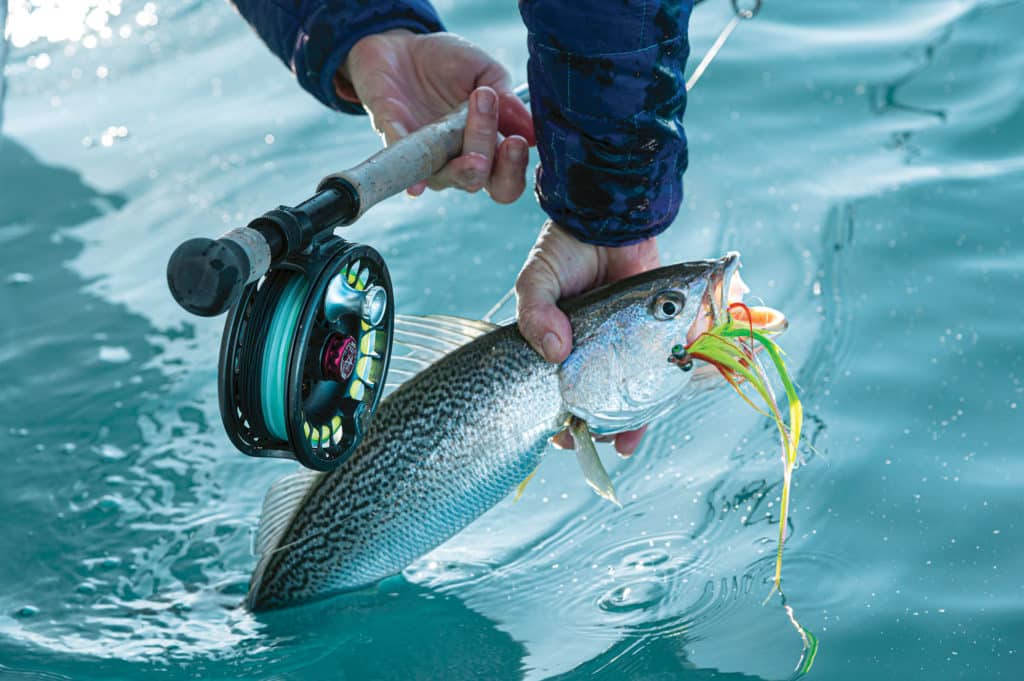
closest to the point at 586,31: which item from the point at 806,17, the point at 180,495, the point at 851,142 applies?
the point at 180,495

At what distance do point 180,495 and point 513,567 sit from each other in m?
1.20

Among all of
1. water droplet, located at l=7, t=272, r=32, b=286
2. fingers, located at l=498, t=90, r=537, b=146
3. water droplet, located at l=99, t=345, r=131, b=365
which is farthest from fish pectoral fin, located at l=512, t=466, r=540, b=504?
water droplet, located at l=7, t=272, r=32, b=286

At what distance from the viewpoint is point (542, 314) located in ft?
10.3

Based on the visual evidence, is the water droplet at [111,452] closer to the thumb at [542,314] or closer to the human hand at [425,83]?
the human hand at [425,83]

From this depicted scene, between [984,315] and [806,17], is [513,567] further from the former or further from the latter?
[806,17]

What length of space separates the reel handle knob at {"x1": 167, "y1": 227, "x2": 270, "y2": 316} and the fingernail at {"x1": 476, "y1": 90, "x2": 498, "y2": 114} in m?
1.18

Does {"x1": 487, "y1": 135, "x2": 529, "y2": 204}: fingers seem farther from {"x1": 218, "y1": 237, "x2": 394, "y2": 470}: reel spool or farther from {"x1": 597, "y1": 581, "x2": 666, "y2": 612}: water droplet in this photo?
{"x1": 597, "y1": 581, "x2": 666, "y2": 612}: water droplet

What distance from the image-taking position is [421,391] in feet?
10.7

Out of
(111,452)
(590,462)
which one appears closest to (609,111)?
(590,462)

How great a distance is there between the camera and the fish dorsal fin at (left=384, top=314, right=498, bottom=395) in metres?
3.29

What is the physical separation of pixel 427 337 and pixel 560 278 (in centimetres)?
39

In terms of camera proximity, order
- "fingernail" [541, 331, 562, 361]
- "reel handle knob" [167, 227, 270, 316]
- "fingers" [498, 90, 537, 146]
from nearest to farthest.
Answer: "reel handle knob" [167, 227, 270, 316], "fingernail" [541, 331, 562, 361], "fingers" [498, 90, 537, 146]

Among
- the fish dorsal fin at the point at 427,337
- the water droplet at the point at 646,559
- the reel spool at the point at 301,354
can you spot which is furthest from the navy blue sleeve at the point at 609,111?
the water droplet at the point at 646,559

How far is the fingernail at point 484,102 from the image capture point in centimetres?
333
